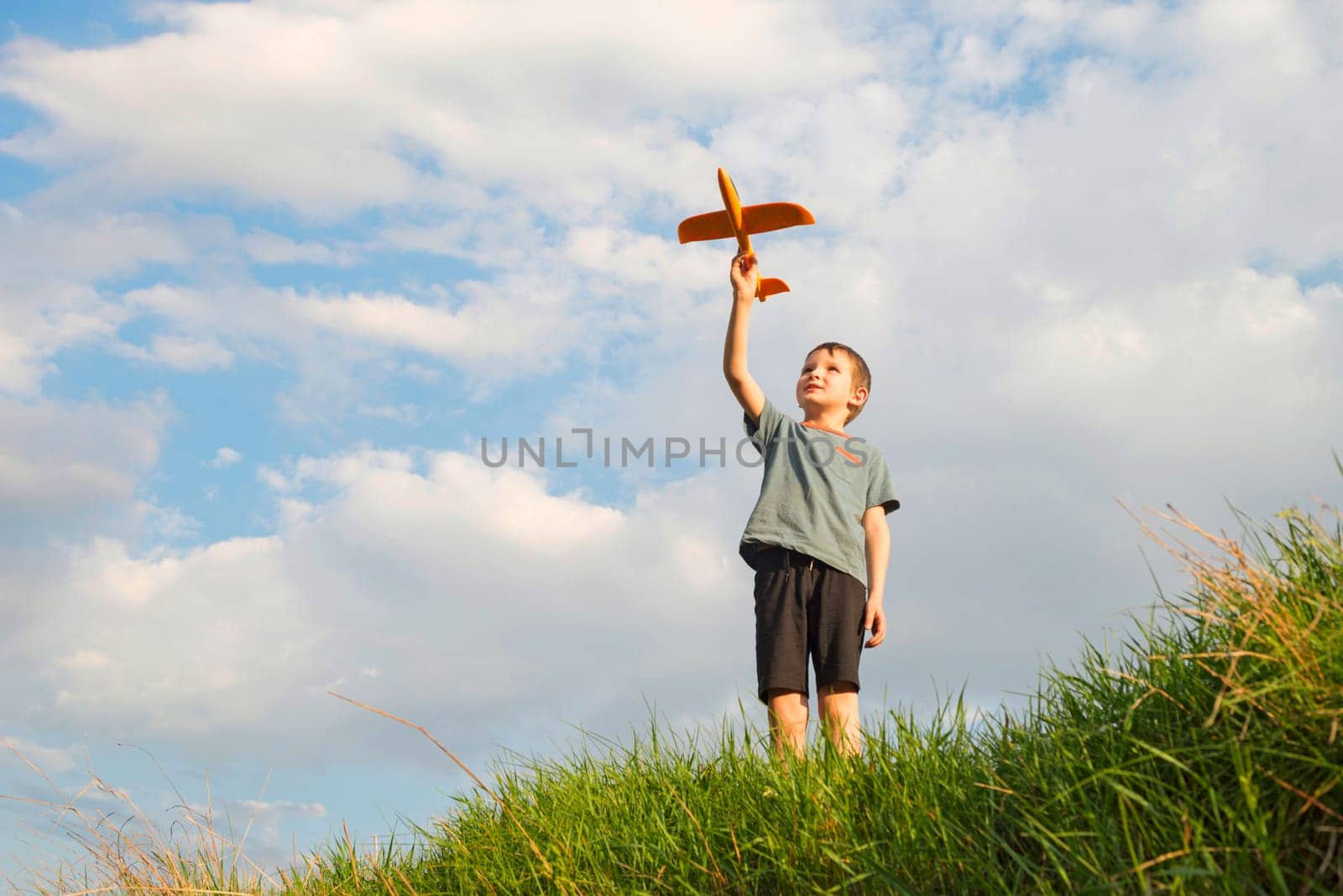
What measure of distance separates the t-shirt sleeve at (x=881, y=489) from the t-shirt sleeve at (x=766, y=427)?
612mm

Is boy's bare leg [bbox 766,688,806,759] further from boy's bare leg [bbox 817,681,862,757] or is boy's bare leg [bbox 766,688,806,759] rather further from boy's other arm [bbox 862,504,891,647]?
boy's other arm [bbox 862,504,891,647]

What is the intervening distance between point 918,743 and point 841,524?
1.61 metres

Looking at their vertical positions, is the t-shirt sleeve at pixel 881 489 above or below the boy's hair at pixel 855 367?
below

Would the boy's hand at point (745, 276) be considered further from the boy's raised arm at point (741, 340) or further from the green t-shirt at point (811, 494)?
the green t-shirt at point (811, 494)

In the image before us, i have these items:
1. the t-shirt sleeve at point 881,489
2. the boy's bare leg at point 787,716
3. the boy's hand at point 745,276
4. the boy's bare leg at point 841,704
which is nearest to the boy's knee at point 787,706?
the boy's bare leg at point 787,716

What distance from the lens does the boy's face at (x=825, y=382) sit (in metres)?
5.54

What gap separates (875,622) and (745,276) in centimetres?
183

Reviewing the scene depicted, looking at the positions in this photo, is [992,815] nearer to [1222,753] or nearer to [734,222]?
[1222,753]

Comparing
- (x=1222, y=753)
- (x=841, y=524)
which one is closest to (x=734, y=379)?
(x=841, y=524)

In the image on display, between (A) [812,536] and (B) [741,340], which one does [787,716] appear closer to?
(A) [812,536]

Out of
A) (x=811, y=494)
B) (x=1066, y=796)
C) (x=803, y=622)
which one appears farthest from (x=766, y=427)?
(x=1066, y=796)

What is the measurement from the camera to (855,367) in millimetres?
5738

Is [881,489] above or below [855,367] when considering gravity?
below

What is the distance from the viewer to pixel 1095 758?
121 inches
